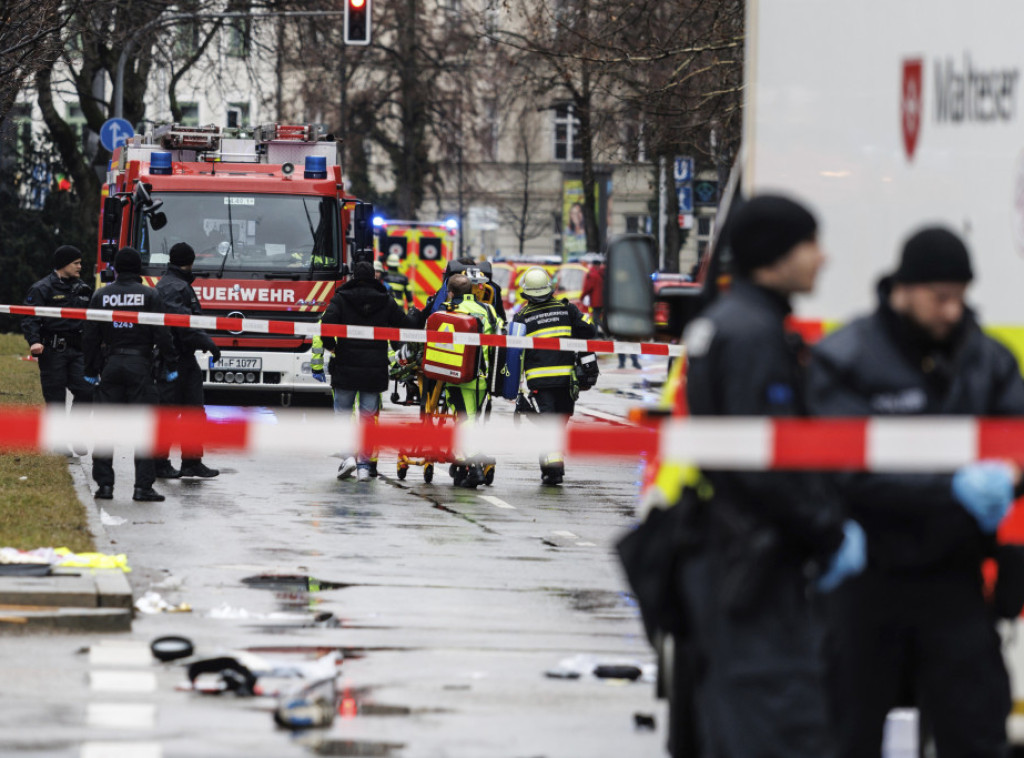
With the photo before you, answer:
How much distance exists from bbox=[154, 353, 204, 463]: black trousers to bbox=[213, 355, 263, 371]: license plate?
4.71 m

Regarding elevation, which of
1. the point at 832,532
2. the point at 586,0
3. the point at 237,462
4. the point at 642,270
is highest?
the point at 586,0

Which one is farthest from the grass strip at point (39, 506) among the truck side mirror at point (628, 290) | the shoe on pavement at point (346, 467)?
the truck side mirror at point (628, 290)

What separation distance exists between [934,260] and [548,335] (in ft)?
35.5

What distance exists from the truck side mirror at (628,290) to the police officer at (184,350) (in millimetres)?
8600

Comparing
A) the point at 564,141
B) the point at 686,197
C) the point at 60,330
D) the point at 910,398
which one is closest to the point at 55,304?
the point at 60,330

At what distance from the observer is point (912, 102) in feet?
19.1

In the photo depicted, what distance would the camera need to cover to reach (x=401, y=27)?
50781 millimetres

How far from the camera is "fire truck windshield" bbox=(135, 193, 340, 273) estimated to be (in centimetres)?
2086

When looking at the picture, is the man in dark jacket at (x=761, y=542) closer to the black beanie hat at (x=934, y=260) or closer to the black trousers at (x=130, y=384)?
the black beanie hat at (x=934, y=260)

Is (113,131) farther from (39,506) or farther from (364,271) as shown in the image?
(39,506)

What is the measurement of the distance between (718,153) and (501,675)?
22.6 m

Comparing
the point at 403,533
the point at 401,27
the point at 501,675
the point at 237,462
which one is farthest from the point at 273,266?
the point at 401,27

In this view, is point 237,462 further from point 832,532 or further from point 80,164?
point 80,164

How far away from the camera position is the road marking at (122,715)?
7.09 metres
